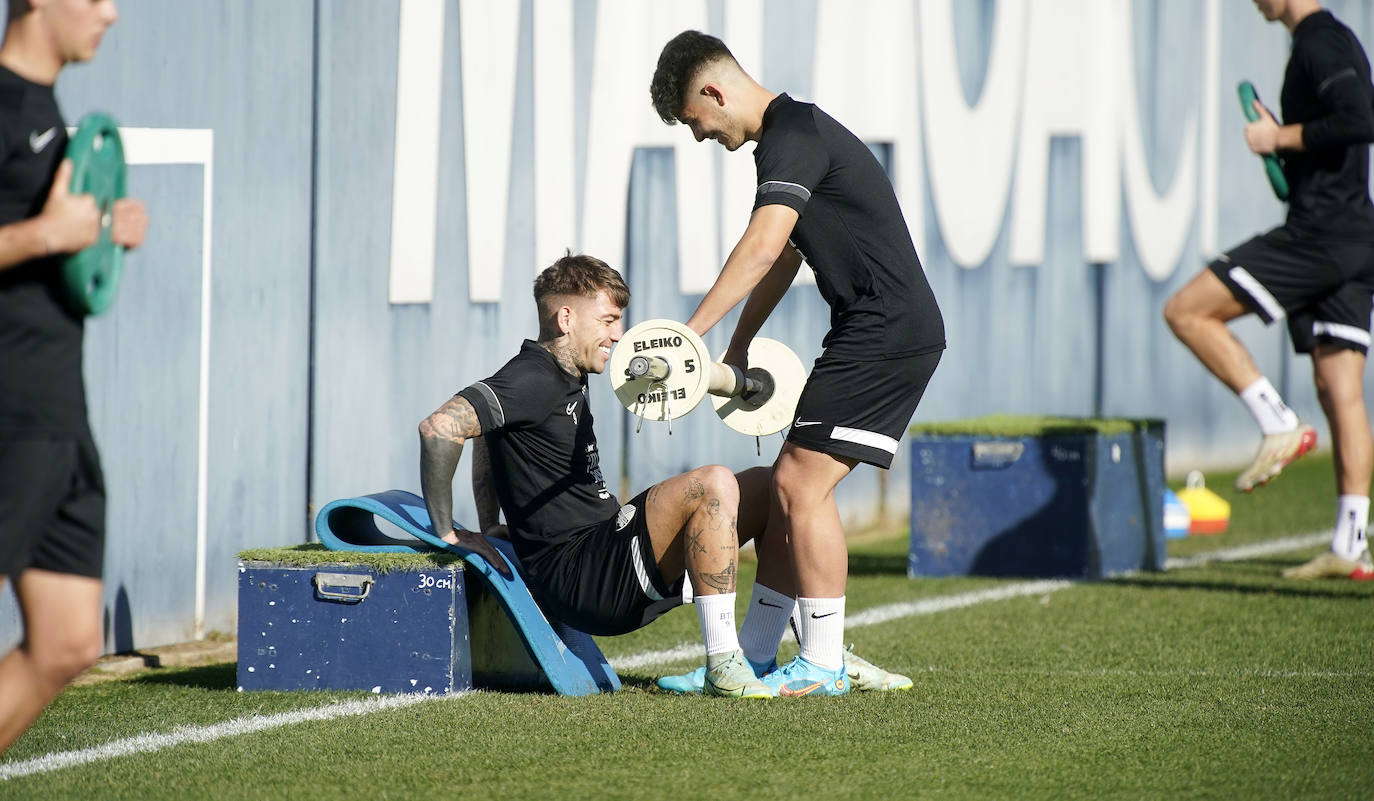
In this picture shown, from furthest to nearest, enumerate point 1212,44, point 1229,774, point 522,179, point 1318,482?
1. point 1212,44
2. point 1318,482
3. point 522,179
4. point 1229,774

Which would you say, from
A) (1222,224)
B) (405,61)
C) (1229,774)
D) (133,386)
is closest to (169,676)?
(133,386)

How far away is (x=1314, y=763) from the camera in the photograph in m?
4.21

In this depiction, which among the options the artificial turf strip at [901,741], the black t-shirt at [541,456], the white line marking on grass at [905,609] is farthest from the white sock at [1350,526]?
the black t-shirt at [541,456]

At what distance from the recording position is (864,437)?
16.3 feet

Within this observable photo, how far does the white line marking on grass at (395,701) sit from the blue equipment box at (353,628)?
3.7 inches

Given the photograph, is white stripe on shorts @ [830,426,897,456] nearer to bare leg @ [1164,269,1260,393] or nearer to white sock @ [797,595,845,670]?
white sock @ [797,595,845,670]

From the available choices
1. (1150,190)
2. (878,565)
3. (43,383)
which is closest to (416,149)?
(878,565)

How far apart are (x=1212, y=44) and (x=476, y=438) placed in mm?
9722

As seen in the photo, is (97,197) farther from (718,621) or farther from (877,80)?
(877,80)

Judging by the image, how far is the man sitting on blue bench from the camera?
487 centimetres

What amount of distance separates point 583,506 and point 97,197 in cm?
199

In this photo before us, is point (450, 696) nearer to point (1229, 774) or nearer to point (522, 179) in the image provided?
point (1229, 774)

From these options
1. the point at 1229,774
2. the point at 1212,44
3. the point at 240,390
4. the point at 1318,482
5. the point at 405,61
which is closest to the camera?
the point at 1229,774

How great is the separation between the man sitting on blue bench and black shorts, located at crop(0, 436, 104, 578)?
4.47 ft
